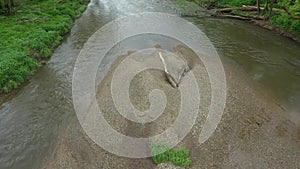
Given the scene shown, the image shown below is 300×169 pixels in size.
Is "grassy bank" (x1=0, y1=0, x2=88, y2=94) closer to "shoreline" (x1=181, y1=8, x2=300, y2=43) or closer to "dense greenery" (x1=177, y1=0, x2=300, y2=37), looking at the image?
"shoreline" (x1=181, y1=8, x2=300, y2=43)

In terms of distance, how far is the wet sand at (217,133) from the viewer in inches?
470

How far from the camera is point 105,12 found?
3450 centimetres

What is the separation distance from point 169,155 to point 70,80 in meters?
10.1

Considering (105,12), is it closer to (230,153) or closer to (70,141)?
(70,141)

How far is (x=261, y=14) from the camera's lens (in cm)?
3062

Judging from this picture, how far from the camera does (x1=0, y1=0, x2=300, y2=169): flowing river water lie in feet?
43.3

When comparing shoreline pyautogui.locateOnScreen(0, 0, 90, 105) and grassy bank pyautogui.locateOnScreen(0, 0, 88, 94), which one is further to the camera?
grassy bank pyautogui.locateOnScreen(0, 0, 88, 94)

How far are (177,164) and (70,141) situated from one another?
5.52 m

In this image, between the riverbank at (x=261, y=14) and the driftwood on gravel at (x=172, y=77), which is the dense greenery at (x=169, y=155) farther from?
the riverbank at (x=261, y=14)

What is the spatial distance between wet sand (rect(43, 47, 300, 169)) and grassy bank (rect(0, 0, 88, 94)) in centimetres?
627

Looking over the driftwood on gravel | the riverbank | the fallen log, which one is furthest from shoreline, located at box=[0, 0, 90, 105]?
the fallen log

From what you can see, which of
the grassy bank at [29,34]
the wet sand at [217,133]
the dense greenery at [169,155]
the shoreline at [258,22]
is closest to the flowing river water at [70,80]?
the shoreline at [258,22]

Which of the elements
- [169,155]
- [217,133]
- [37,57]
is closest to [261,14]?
[217,133]

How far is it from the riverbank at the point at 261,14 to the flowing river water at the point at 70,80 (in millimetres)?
1108
